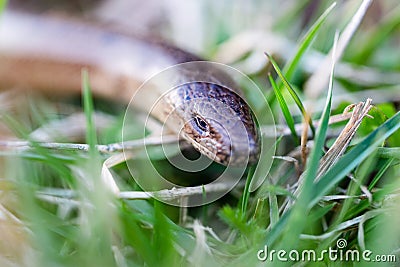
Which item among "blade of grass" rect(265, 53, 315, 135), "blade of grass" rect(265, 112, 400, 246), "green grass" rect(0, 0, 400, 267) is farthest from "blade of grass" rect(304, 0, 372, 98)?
"blade of grass" rect(265, 112, 400, 246)

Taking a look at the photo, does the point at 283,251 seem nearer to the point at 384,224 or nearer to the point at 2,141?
the point at 384,224

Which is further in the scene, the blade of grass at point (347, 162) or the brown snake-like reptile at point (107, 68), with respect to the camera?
the brown snake-like reptile at point (107, 68)

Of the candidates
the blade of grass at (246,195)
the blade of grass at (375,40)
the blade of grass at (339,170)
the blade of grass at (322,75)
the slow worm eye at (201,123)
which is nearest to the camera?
the blade of grass at (339,170)

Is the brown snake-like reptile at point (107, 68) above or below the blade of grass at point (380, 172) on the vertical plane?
above

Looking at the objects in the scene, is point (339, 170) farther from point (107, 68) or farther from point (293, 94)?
point (107, 68)

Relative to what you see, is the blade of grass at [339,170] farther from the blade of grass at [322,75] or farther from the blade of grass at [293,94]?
the blade of grass at [322,75]

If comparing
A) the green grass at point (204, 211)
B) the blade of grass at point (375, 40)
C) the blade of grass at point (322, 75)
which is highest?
the blade of grass at point (375, 40)

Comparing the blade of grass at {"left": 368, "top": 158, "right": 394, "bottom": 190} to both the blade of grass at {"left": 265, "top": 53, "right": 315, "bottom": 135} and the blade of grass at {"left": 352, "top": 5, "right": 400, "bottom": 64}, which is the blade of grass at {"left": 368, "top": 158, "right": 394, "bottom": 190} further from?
the blade of grass at {"left": 352, "top": 5, "right": 400, "bottom": 64}

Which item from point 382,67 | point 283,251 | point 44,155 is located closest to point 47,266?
point 44,155

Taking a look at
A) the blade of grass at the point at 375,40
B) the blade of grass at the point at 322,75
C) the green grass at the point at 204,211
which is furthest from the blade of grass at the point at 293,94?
the blade of grass at the point at 375,40
